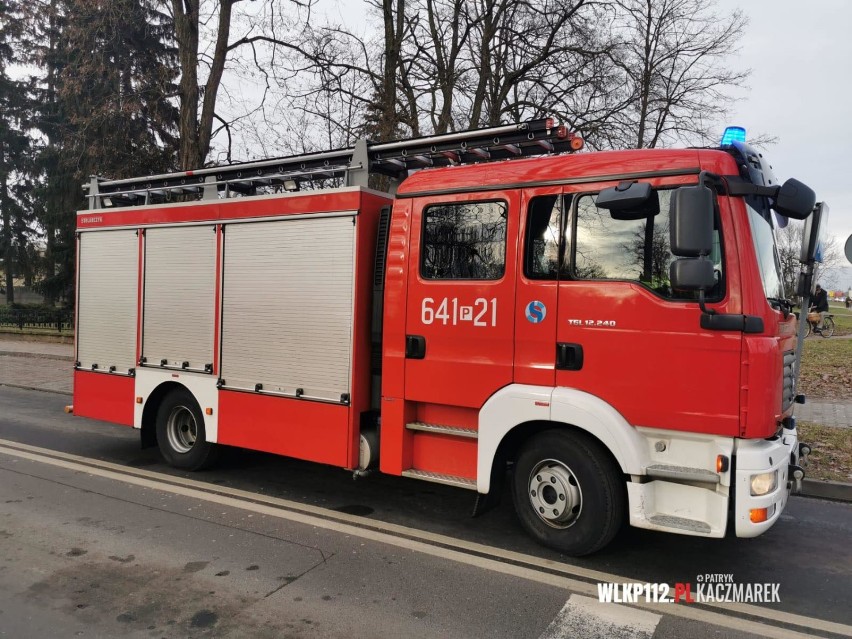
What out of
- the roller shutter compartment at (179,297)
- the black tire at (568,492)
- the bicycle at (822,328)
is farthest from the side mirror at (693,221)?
the bicycle at (822,328)

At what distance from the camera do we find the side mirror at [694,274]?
12.0ft

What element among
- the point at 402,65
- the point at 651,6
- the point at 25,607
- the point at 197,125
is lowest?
the point at 25,607

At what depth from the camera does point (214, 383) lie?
6.20 m

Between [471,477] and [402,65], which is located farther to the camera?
[402,65]

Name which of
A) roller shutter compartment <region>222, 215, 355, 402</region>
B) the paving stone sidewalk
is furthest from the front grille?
the paving stone sidewalk

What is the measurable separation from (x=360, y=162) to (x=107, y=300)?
3.74 m

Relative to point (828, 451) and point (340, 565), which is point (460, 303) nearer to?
point (340, 565)

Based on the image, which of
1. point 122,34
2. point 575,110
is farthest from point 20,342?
point 575,110

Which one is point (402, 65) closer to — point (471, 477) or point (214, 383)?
point (214, 383)

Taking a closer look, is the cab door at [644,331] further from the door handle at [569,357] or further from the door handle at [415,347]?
the door handle at [415,347]

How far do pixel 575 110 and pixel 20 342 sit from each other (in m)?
21.0

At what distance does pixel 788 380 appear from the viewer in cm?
427

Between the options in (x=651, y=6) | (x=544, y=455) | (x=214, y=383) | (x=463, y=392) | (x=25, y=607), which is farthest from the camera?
(x=651, y=6)

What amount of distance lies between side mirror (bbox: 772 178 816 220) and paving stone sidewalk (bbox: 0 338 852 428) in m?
5.91
